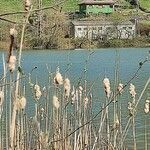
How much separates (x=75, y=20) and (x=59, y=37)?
14.7 meters

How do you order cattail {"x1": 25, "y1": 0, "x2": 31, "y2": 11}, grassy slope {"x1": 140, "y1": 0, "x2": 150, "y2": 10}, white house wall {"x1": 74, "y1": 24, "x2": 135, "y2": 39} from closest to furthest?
cattail {"x1": 25, "y1": 0, "x2": 31, "y2": 11}
white house wall {"x1": 74, "y1": 24, "x2": 135, "y2": 39}
grassy slope {"x1": 140, "y1": 0, "x2": 150, "y2": 10}

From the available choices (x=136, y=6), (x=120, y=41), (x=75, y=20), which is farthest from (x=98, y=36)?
(x=136, y=6)

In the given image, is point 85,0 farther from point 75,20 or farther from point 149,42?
point 149,42

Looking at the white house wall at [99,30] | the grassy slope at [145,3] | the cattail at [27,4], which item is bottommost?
the white house wall at [99,30]

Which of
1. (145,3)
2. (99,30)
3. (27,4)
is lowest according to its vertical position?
(99,30)

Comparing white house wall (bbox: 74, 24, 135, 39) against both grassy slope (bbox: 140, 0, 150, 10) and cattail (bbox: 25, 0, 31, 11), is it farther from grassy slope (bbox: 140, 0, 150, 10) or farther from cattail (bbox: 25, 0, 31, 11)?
cattail (bbox: 25, 0, 31, 11)

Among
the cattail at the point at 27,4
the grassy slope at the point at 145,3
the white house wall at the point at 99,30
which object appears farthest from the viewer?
the grassy slope at the point at 145,3

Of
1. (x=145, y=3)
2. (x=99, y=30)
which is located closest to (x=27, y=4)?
(x=99, y=30)

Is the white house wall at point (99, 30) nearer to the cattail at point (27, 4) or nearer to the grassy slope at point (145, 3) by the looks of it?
the grassy slope at point (145, 3)

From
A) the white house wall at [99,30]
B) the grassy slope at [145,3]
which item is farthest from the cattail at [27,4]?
the grassy slope at [145,3]

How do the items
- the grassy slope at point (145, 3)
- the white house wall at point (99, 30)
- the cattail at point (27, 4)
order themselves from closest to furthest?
1. the cattail at point (27, 4)
2. the white house wall at point (99, 30)
3. the grassy slope at point (145, 3)

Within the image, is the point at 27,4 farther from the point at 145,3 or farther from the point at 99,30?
the point at 145,3

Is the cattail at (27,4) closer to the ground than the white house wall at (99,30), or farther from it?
farther from it

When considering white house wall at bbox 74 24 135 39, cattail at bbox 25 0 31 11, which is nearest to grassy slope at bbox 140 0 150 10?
white house wall at bbox 74 24 135 39
